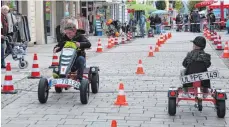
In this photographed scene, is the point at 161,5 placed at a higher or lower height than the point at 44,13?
higher

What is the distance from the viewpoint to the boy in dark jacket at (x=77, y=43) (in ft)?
29.5

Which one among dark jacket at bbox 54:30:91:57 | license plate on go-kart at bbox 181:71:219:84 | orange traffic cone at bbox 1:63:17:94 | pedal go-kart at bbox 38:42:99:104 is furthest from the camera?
orange traffic cone at bbox 1:63:17:94

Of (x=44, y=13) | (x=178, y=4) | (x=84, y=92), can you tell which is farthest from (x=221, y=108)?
(x=178, y=4)

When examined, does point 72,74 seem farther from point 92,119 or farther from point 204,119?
point 204,119

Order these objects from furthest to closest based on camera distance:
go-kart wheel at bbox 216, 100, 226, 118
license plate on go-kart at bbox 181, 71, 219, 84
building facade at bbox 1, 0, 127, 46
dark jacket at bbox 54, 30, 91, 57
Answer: building facade at bbox 1, 0, 127, 46 < dark jacket at bbox 54, 30, 91, 57 < license plate on go-kart at bbox 181, 71, 219, 84 < go-kart wheel at bbox 216, 100, 226, 118

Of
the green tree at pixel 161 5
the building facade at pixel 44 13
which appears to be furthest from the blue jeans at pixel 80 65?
the green tree at pixel 161 5

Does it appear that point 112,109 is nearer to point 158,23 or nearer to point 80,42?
point 80,42

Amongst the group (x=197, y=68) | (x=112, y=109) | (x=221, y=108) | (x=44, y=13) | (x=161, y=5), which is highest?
(x=161, y=5)

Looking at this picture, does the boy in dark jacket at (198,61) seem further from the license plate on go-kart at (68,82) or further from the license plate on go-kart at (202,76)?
the license plate on go-kart at (68,82)

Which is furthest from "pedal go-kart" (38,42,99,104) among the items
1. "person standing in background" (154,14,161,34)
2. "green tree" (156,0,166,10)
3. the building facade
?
"green tree" (156,0,166,10)

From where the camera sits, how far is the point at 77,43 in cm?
898

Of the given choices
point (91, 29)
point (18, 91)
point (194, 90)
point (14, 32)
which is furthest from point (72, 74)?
point (91, 29)

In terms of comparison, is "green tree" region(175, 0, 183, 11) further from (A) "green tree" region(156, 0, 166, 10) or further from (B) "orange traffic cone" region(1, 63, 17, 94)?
(B) "orange traffic cone" region(1, 63, 17, 94)

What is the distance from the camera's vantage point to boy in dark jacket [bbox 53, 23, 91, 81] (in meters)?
8.99
